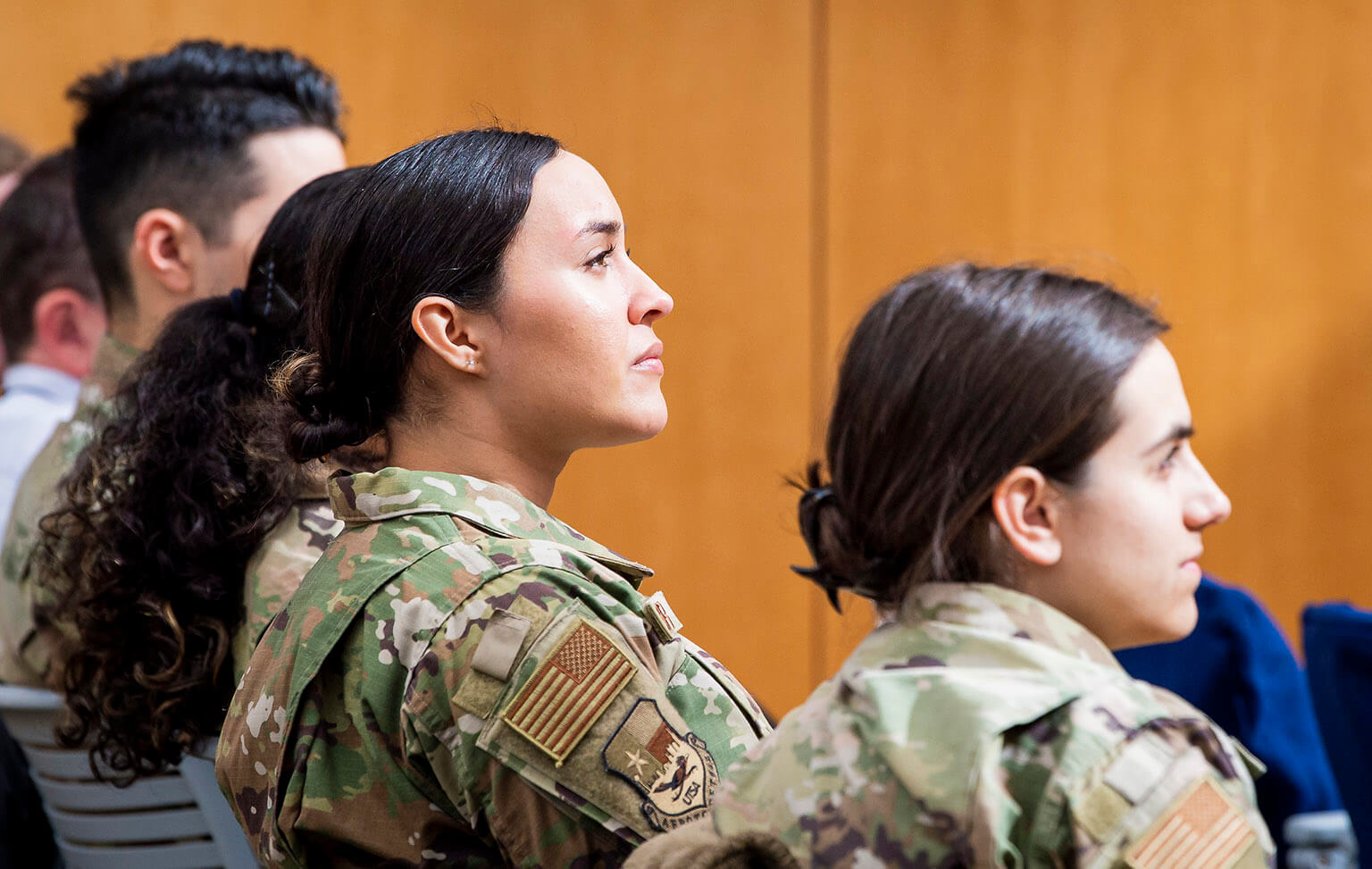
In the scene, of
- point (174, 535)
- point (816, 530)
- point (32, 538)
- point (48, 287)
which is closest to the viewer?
point (816, 530)

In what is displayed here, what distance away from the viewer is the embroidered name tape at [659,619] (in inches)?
44.2

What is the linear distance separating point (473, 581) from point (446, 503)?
3.8 inches

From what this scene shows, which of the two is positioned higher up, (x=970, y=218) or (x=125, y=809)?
(x=970, y=218)

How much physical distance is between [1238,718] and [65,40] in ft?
8.69

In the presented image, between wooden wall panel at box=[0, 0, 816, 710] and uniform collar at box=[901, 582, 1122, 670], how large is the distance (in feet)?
8.12

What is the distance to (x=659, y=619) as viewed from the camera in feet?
3.69

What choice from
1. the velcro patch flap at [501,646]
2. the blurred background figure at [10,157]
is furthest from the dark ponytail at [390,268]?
the blurred background figure at [10,157]

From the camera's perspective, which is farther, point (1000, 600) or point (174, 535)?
point (174, 535)

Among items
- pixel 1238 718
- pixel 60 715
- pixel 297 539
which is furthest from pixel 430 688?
pixel 1238 718

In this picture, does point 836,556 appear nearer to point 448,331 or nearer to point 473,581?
point 473,581

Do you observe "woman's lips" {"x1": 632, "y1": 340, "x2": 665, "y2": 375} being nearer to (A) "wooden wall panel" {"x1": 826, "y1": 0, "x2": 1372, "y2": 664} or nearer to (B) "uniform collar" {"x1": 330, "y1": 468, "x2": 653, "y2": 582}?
(B) "uniform collar" {"x1": 330, "y1": 468, "x2": 653, "y2": 582}

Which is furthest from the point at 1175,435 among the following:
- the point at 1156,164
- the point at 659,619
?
the point at 1156,164

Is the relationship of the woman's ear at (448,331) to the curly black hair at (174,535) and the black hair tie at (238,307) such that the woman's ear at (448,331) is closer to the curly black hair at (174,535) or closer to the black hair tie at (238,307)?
the curly black hair at (174,535)

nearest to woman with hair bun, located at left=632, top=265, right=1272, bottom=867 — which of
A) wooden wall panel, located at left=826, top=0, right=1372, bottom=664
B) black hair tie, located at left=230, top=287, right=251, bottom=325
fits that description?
black hair tie, located at left=230, top=287, right=251, bottom=325
